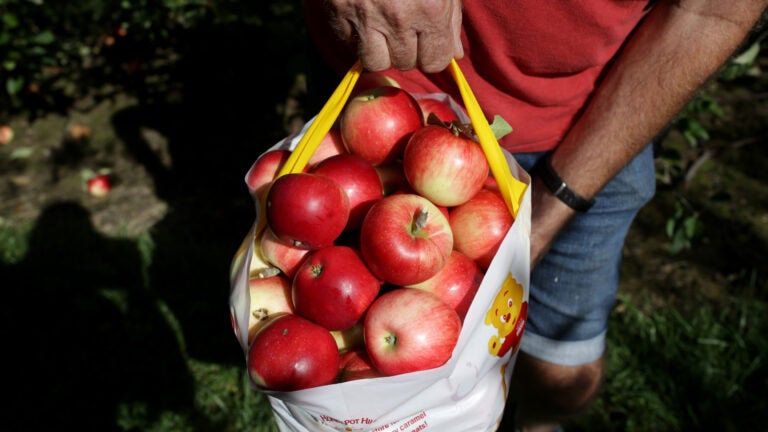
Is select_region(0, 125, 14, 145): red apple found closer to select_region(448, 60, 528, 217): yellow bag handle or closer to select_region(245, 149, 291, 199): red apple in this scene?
select_region(245, 149, 291, 199): red apple

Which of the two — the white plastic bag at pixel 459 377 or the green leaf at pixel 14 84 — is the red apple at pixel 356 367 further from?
the green leaf at pixel 14 84

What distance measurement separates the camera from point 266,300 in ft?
4.11

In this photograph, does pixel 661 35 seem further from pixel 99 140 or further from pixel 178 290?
pixel 99 140

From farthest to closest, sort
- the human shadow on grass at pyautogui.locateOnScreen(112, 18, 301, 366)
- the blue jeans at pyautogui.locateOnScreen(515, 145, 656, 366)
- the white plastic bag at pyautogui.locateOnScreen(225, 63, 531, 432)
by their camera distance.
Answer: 1. the human shadow on grass at pyautogui.locateOnScreen(112, 18, 301, 366)
2. the blue jeans at pyautogui.locateOnScreen(515, 145, 656, 366)
3. the white plastic bag at pyautogui.locateOnScreen(225, 63, 531, 432)

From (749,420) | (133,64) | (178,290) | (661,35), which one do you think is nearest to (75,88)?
(133,64)

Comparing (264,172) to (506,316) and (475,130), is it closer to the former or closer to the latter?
(475,130)

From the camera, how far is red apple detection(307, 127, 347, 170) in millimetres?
1410

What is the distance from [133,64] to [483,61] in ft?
11.0

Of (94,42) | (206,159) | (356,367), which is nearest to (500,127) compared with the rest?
(356,367)

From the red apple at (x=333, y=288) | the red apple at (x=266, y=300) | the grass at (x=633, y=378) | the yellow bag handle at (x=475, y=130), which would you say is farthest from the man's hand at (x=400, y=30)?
the grass at (x=633, y=378)

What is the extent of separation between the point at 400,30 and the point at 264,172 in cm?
47

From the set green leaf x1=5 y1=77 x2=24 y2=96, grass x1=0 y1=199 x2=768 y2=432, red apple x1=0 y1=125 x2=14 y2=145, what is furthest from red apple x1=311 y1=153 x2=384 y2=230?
red apple x1=0 y1=125 x2=14 y2=145

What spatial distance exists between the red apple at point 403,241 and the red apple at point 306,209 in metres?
0.07

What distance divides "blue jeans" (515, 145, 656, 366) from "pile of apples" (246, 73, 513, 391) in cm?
43
